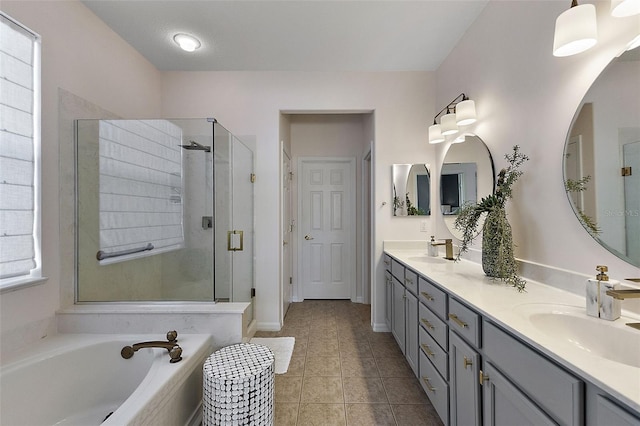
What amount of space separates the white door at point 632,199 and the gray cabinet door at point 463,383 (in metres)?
0.71

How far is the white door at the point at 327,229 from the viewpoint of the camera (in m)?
3.87

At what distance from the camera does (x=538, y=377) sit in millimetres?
846

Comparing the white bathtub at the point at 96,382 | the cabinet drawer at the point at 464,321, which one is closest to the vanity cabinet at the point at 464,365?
the cabinet drawer at the point at 464,321

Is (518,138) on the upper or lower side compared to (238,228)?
upper

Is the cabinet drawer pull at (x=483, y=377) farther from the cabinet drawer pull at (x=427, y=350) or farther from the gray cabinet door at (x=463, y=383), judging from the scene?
the cabinet drawer pull at (x=427, y=350)

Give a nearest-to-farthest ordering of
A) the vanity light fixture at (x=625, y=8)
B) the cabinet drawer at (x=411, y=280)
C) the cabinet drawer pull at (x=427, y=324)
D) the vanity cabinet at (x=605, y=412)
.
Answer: the vanity cabinet at (x=605, y=412), the vanity light fixture at (x=625, y=8), the cabinet drawer pull at (x=427, y=324), the cabinet drawer at (x=411, y=280)

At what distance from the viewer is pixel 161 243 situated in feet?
7.25

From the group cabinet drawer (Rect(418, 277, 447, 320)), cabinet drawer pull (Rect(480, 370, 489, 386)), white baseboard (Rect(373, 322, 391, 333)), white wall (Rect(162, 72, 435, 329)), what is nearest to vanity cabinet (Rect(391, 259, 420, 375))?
cabinet drawer (Rect(418, 277, 447, 320))

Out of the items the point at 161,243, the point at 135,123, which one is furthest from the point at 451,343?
the point at 135,123

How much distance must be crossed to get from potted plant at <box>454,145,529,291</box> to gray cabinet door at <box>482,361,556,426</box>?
52 cm

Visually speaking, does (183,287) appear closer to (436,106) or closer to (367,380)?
(367,380)

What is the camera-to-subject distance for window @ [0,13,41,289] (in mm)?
1411

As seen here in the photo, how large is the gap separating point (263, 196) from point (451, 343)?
2129mm

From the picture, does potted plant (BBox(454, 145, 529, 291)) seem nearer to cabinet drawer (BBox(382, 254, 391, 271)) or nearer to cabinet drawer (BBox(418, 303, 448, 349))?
cabinet drawer (BBox(418, 303, 448, 349))
